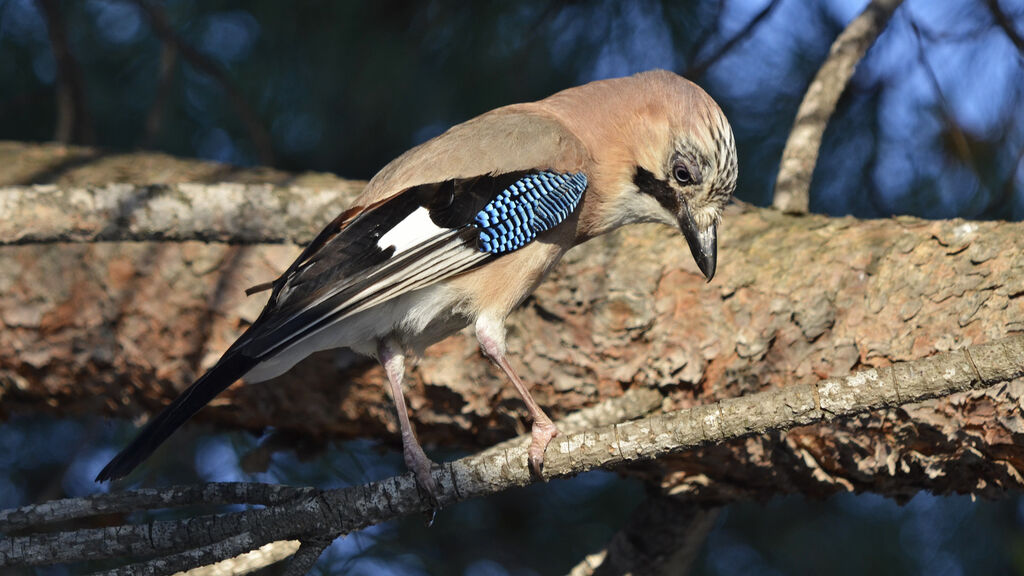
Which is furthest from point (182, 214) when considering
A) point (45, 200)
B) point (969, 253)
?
point (969, 253)

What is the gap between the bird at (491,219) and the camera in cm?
231

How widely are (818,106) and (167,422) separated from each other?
2217 mm

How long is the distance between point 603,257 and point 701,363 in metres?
0.45

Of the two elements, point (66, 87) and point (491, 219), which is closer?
point (491, 219)

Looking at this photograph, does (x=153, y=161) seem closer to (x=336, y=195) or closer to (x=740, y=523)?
(x=336, y=195)

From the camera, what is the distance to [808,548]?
3945mm

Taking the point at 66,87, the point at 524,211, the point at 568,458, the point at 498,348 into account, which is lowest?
the point at 568,458

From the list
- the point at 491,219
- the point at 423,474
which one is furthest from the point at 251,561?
the point at 491,219

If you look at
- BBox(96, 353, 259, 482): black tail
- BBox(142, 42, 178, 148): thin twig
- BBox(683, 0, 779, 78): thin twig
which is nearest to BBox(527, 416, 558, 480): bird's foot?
BBox(96, 353, 259, 482): black tail

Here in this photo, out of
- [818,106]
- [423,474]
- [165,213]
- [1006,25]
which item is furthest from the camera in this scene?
[1006,25]

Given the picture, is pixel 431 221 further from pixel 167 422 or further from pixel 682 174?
pixel 167 422

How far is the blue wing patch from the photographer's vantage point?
95.8 inches

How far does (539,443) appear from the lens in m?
2.19

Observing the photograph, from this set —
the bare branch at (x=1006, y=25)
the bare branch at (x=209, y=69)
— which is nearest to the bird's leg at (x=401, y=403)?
the bare branch at (x=209, y=69)
